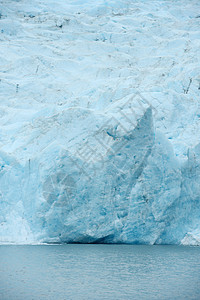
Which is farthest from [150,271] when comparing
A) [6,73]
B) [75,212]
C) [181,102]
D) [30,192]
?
[6,73]

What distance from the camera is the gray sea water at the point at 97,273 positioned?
7.46 m

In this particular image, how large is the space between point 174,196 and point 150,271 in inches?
186

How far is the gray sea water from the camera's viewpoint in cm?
746

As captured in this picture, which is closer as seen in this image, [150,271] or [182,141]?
[150,271]

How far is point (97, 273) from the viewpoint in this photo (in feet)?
30.1

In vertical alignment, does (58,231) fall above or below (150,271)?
below

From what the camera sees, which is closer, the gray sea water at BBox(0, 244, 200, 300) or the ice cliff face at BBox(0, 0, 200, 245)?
the gray sea water at BBox(0, 244, 200, 300)

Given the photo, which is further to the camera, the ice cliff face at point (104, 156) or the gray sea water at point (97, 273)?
the ice cliff face at point (104, 156)

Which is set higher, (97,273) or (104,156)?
(104,156)

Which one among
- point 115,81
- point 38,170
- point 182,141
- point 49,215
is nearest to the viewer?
point 49,215

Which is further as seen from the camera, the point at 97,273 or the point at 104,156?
the point at 104,156

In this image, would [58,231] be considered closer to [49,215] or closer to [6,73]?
[49,215]

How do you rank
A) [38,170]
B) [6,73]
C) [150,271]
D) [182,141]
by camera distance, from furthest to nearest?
[6,73], [182,141], [38,170], [150,271]

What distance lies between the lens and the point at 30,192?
14.0 metres
